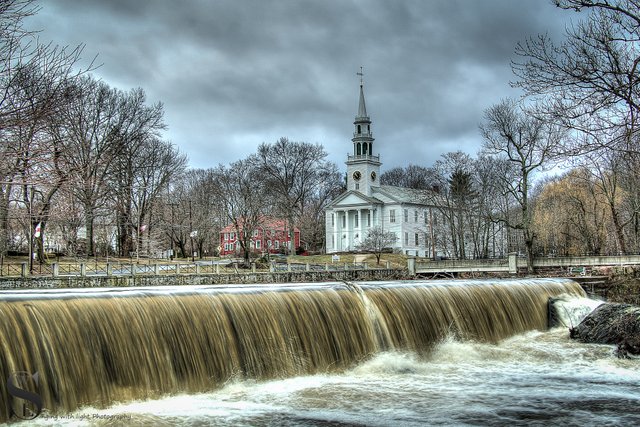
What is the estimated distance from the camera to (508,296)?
2070cm

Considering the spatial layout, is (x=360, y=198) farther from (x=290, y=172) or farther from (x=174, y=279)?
(x=174, y=279)

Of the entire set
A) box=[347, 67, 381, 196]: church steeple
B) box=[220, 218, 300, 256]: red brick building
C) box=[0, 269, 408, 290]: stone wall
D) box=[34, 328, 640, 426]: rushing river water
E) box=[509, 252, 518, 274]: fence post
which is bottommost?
box=[34, 328, 640, 426]: rushing river water

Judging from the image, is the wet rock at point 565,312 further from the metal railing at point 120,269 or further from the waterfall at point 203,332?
the metal railing at point 120,269

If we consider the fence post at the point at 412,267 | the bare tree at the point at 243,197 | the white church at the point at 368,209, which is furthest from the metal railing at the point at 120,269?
the white church at the point at 368,209

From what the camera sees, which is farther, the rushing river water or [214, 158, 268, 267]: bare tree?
[214, 158, 268, 267]: bare tree

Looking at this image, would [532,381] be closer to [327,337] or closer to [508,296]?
[327,337]

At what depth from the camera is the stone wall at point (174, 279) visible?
101 feet

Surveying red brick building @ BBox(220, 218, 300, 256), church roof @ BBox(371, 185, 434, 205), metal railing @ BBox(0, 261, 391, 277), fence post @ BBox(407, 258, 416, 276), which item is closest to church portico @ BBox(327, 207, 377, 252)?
church roof @ BBox(371, 185, 434, 205)

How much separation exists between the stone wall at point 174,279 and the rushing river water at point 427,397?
69.1 ft

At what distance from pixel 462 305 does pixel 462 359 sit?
9.57 feet

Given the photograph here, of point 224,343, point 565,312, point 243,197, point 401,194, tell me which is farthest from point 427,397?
point 401,194

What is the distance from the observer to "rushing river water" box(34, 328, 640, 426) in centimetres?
984

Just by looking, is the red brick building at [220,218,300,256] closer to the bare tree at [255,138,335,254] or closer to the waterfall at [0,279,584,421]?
the bare tree at [255,138,335,254]

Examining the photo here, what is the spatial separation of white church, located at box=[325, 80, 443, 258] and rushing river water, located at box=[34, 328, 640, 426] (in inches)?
2706
